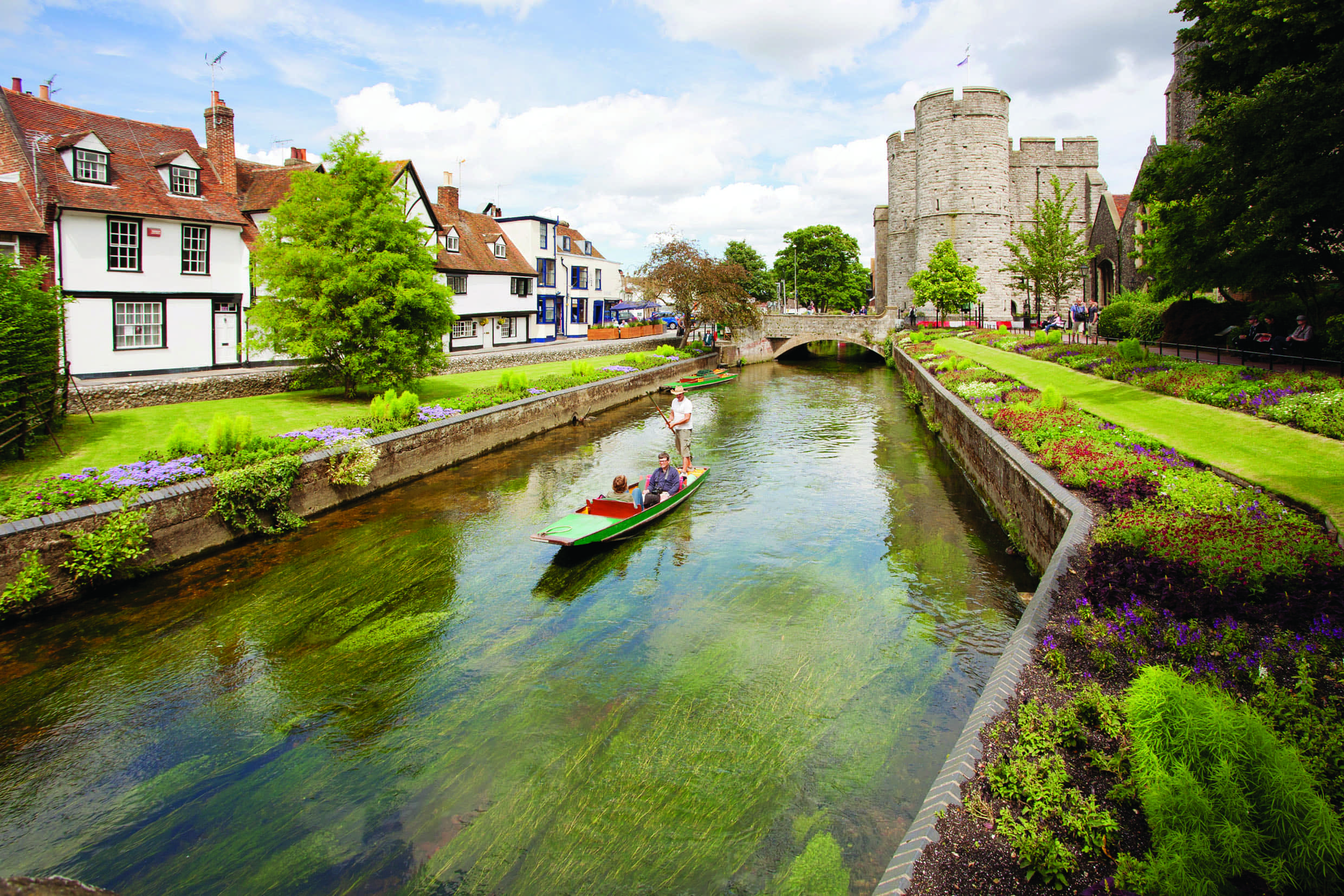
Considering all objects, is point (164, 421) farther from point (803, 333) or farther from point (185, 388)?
point (803, 333)

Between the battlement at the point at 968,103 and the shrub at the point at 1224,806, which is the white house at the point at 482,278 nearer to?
the battlement at the point at 968,103

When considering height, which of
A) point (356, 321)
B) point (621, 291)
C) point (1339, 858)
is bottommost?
point (1339, 858)

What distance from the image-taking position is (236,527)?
13367 millimetres

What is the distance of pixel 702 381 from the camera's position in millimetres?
39906

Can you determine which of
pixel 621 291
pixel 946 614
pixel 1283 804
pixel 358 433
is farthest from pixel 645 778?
pixel 621 291

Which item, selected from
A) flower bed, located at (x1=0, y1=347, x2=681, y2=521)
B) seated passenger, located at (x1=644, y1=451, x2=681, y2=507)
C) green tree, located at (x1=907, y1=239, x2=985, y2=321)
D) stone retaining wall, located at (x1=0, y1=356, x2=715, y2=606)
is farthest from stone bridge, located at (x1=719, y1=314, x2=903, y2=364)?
seated passenger, located at (x1=644, y1=451, x2=681, y2=507)

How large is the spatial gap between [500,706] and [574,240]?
188ft

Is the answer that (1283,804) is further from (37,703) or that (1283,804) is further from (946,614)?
(37,703)

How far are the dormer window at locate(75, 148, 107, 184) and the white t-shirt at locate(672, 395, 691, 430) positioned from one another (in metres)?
20.5

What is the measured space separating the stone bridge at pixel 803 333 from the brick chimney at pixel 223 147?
107ft

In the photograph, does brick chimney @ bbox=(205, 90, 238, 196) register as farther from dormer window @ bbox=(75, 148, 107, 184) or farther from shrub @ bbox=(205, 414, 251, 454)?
shrub @ bbox=(205, 414, 251, 454)

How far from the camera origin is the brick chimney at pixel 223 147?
2739 cm

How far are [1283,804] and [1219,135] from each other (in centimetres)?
1534

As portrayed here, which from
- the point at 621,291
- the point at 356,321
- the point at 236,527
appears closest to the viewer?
the point at 236,527
